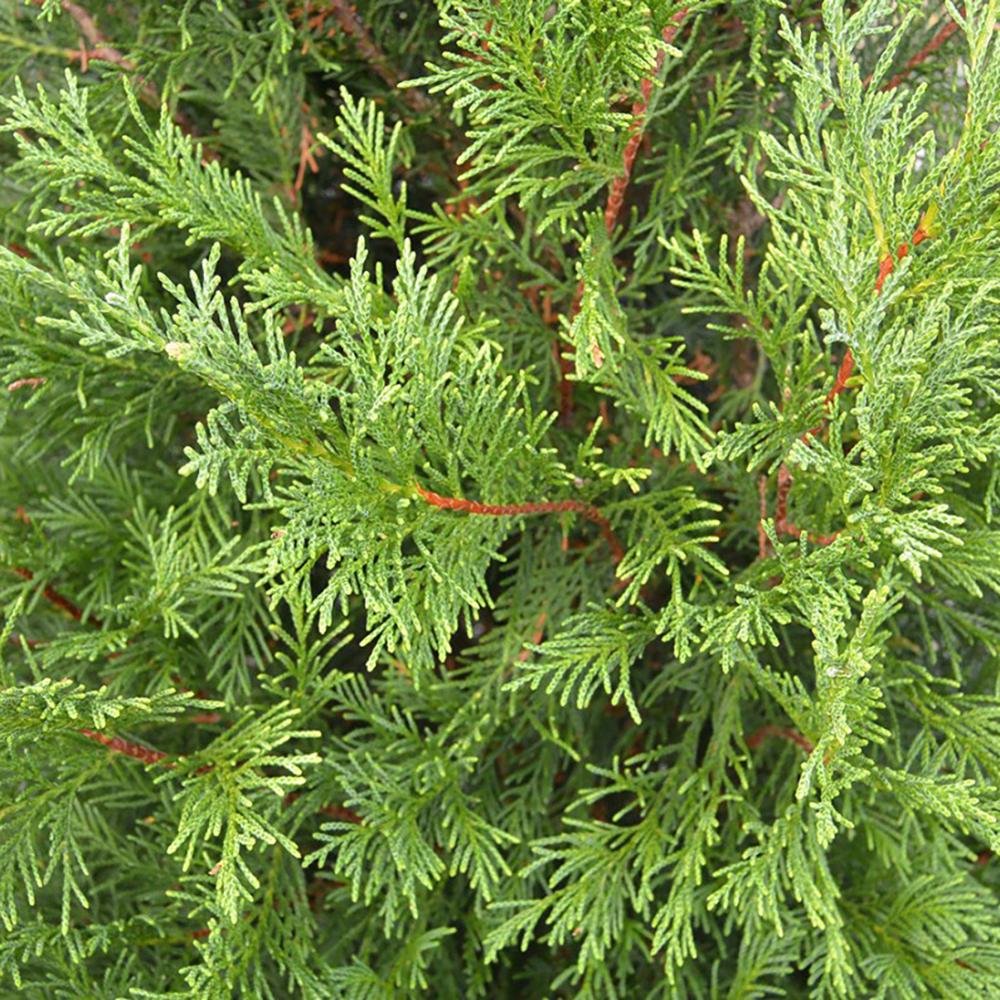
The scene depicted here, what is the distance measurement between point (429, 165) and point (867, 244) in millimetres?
797

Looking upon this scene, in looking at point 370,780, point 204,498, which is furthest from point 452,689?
point 204,498

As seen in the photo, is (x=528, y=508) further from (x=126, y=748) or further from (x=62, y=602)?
(x=62, y=602)

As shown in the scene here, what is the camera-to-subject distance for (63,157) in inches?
45.6

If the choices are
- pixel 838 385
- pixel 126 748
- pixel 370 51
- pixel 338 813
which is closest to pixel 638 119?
pixel 838 385

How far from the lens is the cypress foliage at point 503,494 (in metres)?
1.04

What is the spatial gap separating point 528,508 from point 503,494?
0.04m

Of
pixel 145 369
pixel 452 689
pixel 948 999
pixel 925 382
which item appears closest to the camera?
pixel 925 382

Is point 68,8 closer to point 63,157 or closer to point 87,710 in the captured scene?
point 63,157

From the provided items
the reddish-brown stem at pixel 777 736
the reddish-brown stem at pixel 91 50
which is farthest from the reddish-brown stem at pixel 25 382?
the reddish-brown stem at pixel 777 736

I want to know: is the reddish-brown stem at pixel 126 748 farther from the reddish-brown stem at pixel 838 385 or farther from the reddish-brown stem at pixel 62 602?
the reddish-brown stem at pixel 838 385

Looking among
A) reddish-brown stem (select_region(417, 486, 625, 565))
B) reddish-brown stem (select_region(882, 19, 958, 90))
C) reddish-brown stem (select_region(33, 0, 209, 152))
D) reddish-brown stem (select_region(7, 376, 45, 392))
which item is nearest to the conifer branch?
reddish-brown stem (select_region(882, 19, 958, 90))

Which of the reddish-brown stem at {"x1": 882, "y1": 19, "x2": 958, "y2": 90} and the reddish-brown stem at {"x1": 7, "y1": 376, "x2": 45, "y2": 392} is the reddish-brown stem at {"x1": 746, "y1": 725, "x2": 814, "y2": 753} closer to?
the reddish-brown stem at {"x1": 882, "y1": 19, "x2": 958, "y2": 90}

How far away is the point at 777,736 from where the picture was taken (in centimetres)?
155

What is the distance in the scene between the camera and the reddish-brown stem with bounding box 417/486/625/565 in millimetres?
1139
